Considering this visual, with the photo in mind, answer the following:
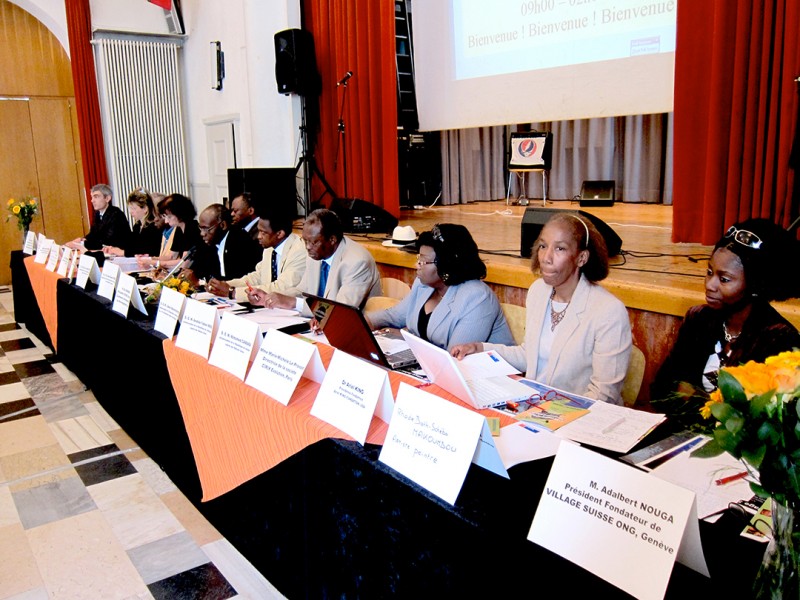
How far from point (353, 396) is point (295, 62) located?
493 centimetres

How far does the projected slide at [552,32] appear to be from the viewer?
3654mm

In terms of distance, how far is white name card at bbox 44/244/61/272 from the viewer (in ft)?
13.8

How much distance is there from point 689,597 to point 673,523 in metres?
0.11

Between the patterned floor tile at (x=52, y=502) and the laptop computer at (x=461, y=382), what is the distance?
1622 millimetres

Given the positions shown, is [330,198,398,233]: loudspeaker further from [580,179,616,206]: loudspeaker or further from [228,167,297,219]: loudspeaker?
[580,179,616,206]: loudspeaker

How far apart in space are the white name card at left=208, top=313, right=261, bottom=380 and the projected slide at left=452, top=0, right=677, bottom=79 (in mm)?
2930

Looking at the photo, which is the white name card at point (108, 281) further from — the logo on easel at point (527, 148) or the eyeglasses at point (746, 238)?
the logo on easel at point (527, 148)

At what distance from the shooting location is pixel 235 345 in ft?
6.46

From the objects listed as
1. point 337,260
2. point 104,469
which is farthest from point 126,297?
point 337,260

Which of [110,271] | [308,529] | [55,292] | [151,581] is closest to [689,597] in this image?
[308,529]

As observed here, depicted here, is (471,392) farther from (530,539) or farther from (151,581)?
(151,581)

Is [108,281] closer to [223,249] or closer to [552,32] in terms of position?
[223,249]

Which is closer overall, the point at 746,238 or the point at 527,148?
the point at 746,238

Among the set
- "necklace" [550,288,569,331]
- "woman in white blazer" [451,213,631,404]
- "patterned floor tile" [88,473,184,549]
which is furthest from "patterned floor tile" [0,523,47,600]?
"necklace" [550,288,569,331]
